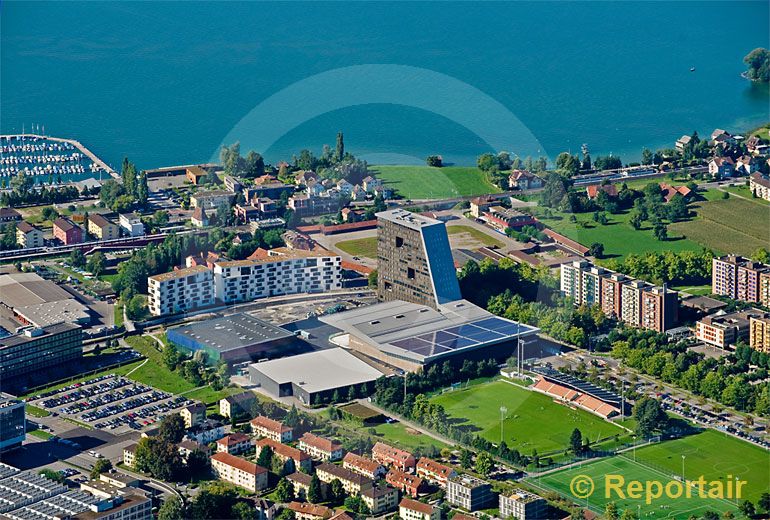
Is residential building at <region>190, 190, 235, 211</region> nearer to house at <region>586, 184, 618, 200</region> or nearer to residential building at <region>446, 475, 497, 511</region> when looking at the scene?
house at <region>586, 184, 618, 200</region>

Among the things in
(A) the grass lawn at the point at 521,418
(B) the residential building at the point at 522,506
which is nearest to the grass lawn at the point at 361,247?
(A) the grass lawn at the point at 521,418

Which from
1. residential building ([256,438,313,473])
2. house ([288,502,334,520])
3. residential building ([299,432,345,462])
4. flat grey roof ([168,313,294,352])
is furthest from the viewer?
flat grey roof ([168,313,294,352])

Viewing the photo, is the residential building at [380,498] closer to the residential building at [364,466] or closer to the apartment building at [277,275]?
the residential building at [364,466]

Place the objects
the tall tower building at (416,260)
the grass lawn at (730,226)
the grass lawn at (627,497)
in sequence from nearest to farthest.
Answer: the grass lawn at (627,497)
the tall tower building at (416,260)
the grass lawn at (730,226)

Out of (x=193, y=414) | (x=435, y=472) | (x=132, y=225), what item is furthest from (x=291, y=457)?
(x=132, y=225)

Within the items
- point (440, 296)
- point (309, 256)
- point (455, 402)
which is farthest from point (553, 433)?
point (309, 256)

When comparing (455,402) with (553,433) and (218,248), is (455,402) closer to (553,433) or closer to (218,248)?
(553,433)

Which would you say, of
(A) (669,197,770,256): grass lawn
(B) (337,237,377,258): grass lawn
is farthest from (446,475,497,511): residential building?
(A) (669,197,770,256): grass lawn
